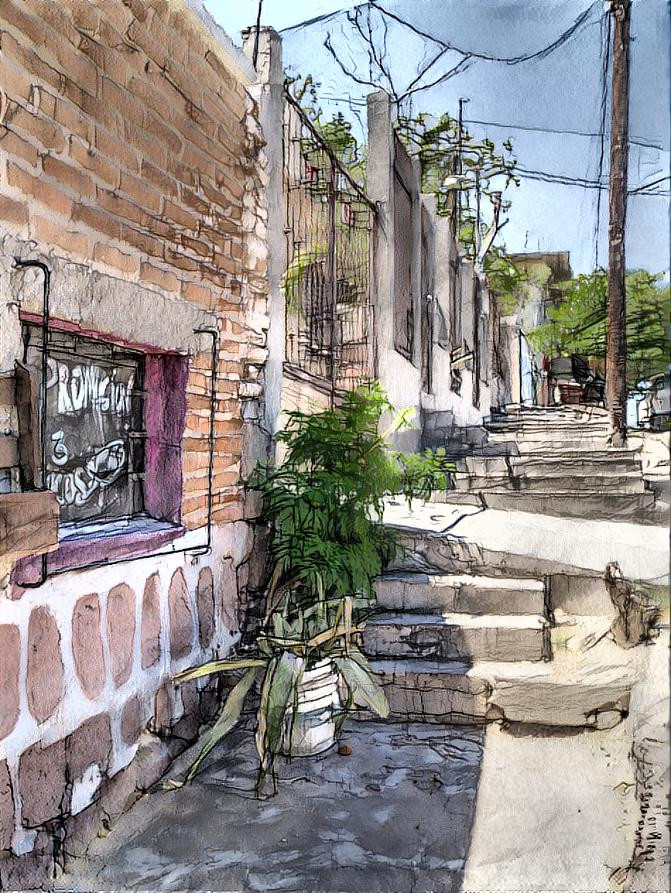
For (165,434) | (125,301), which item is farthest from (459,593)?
(125,301)

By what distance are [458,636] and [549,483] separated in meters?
0.63

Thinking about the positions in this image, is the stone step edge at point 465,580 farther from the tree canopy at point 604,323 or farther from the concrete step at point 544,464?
the tree canopy at point 604,323

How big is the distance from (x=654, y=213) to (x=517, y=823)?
1829mm

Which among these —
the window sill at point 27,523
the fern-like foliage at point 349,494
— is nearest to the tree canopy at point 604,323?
the fern-like foliage at point 349,494

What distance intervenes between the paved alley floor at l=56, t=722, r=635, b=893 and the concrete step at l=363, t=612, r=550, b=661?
268mm

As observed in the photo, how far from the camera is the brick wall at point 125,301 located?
1771 millimetres

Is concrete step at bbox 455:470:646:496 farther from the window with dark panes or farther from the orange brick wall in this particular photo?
the window with dark panes

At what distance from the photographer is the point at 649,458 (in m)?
2.27

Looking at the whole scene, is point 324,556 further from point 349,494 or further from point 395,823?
point 395,823

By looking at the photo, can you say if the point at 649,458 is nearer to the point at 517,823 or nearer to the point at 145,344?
the point at 517,823

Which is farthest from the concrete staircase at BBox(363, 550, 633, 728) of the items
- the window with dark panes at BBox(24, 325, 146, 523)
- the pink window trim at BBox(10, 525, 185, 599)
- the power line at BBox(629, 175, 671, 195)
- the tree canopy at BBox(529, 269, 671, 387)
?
the power line at BBox(629, 175, 671, 195)

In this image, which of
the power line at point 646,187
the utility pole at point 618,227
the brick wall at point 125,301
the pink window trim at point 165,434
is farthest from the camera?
the pink window trim at point 165,434

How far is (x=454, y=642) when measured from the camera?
2666 millimetres

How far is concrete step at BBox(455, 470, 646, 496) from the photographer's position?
7.77ft
